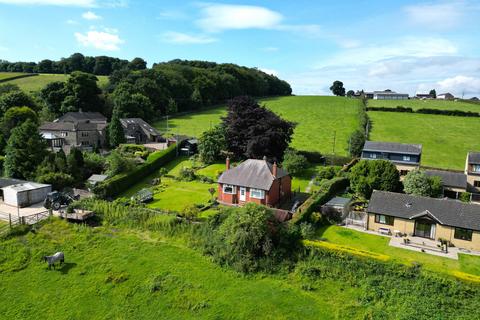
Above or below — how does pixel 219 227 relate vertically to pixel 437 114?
below

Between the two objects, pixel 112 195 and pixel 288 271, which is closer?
pixel 288 271

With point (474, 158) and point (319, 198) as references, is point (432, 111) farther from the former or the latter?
point (319, 198)

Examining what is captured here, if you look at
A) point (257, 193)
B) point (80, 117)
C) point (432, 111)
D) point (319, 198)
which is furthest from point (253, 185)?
point (432, 111)

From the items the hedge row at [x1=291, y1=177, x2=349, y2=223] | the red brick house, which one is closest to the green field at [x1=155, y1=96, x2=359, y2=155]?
the hedge row at [x1=291, y1=177, x2=349, y2=223]

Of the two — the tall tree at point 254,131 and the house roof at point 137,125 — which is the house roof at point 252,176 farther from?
the house roof at point 137,125

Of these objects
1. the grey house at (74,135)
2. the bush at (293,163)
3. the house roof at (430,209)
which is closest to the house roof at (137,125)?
the grey house at (74,135)

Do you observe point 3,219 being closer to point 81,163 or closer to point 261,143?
point 81,163

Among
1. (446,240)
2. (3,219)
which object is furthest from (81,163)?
(446,240)
